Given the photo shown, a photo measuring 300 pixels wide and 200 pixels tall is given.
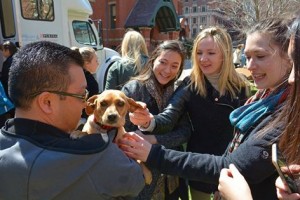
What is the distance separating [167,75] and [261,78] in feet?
4.43

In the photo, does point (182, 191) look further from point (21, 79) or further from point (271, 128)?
point (21, 79)

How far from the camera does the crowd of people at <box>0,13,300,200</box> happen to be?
146 cm

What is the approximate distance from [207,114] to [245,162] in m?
1.29

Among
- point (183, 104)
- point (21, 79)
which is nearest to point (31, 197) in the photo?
point (21, 79)

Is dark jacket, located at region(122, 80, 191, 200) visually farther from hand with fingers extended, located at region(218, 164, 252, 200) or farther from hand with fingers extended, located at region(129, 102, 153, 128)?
hand with fingers extended, located at region(218, 164, 252, 200)

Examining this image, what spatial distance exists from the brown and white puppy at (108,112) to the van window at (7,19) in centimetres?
705

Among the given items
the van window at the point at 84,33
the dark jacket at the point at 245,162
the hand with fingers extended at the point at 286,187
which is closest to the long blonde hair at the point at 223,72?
the dark jacket at the point at 245,162

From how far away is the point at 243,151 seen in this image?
1.95 metres

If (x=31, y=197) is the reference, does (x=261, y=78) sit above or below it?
above

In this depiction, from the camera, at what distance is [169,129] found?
3156 mm

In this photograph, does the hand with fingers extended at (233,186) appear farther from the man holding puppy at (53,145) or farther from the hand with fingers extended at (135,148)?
the hand with fingers extended at (135,148)

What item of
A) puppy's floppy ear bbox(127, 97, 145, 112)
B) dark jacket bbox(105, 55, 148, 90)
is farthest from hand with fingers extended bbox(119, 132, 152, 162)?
dark jacket bbox(105, 55, 148, 90)

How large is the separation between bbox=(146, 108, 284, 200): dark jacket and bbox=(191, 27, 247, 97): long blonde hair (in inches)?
44.7

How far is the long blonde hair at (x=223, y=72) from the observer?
3.24m
